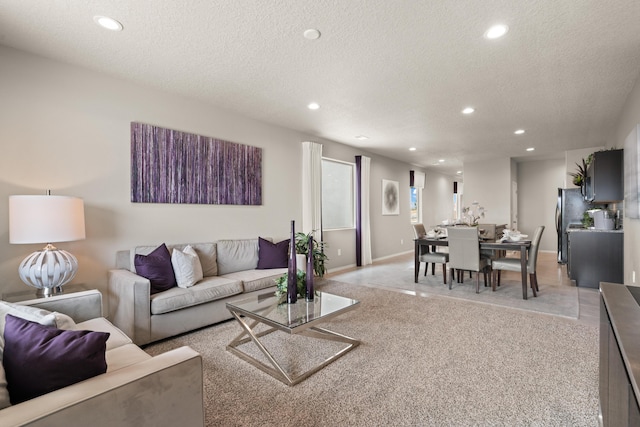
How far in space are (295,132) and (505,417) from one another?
442 centimetres

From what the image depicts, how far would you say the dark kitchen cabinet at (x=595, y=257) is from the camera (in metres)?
4.23

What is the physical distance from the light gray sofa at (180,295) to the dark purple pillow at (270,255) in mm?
172

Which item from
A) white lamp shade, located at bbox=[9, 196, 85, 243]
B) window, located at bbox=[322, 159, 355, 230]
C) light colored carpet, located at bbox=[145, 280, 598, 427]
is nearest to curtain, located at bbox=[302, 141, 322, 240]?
window, located at bbox=[322, 159, 355, 230]

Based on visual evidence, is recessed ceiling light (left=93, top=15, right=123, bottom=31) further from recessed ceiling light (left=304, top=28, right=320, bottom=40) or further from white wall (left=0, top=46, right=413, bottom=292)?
recessed ceiling light (left=304, top=28, right=320, bottom=40)

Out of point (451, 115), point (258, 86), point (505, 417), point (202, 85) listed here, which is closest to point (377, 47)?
point (258, 86)

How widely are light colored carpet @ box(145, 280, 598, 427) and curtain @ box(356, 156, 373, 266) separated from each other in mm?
3183

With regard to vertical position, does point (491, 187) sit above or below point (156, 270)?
above

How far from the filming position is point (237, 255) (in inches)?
150

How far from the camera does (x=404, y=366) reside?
221 cm

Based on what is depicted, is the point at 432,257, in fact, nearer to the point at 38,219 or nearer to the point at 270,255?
the point at 270,255

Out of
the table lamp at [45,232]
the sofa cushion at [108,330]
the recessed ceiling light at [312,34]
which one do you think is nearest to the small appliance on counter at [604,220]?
the recessed ceiling light at [312,34]

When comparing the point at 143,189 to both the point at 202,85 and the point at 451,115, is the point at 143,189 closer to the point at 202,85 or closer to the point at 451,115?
the point at 202,85

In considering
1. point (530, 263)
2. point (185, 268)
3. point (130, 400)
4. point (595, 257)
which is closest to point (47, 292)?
point (185, 268)

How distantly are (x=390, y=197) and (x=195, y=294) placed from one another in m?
5.70
